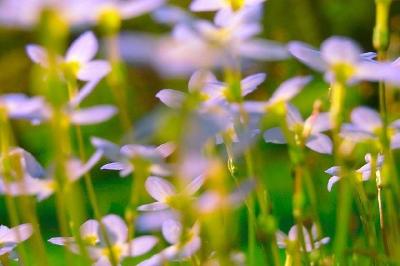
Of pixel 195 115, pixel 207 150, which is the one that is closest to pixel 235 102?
pixel 207 150

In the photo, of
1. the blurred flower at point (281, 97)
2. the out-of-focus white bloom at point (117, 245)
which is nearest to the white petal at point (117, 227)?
the out-of-focus white bloom at point (117, 245)

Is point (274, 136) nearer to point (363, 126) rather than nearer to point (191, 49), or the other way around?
point (363, 126)

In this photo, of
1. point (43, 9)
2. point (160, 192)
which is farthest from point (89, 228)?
point (43, 9)

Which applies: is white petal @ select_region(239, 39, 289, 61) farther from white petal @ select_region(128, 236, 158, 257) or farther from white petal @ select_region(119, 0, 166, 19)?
white petal @ select_region(128, 236, 158, 257)

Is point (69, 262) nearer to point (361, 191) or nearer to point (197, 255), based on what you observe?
point (197, 255)

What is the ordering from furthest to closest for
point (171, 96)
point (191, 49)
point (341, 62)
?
point (171, 96)
point (341, 62)
point (191, 49)

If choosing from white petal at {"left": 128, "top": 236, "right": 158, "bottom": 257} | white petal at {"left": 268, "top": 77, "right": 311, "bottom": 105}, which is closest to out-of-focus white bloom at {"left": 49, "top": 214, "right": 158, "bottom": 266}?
white petal at {"left": 128, "top": 236, "right": 158, "bottom": 257}
